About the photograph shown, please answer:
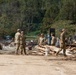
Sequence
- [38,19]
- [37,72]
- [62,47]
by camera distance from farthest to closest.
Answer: [38,19]
[62,47]
[37,72]

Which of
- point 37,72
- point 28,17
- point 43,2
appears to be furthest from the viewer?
point 43,2

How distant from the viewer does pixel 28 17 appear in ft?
401

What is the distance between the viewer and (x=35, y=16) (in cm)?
12838

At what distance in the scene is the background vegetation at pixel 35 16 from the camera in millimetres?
86044

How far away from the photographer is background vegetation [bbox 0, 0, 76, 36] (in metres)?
86.0

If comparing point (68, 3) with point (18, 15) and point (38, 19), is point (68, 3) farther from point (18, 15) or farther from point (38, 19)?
point (38, 19)

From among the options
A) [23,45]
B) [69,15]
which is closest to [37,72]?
[23,45]

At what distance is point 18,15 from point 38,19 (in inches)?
930

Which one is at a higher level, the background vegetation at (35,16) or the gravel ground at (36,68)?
the background vegetation at (35,16)

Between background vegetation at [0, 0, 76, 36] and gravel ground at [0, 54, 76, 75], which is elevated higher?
Answer: background vegetation at [0, 0, 76, 36]

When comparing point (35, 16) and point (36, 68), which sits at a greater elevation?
point (35, 16)

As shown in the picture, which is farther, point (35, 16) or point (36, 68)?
point (35, 16)

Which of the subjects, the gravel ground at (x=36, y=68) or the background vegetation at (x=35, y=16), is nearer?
the gravel ground at (x=36, y=68)

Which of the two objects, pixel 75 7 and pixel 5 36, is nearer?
pixel 5 36
